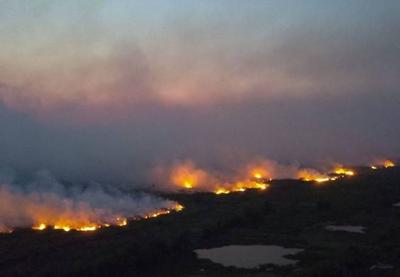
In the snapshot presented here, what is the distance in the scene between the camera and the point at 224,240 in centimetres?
6906

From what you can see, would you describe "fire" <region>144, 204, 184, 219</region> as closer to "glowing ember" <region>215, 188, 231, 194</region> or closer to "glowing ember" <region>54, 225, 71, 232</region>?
"glowing ember" <region>54, 225, 71, 232</region>

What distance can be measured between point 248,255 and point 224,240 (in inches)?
314

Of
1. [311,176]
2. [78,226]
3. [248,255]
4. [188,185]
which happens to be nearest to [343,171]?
[311,176]

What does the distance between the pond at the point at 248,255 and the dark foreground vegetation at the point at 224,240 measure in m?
1.60

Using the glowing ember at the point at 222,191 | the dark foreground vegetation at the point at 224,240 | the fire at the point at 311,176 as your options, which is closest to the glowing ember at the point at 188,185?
the glowing ember at the point at 222,191

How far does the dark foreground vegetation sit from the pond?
1.60 meters

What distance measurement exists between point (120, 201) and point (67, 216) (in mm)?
13019

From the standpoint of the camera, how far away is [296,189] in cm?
11856

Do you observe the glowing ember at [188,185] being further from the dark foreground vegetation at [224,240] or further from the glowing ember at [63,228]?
the glowing ember at [63,228]

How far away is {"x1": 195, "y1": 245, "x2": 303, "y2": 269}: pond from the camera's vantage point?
5753 centimetres

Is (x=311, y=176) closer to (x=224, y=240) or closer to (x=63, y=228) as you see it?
(x=224, y=240)

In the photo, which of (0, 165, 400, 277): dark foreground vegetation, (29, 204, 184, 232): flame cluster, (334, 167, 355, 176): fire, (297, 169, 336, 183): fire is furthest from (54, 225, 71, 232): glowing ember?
(334, 167, 355, 176): fire

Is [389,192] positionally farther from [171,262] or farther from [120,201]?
[171,262]

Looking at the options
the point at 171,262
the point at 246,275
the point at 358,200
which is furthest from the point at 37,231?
the point at 358,200
